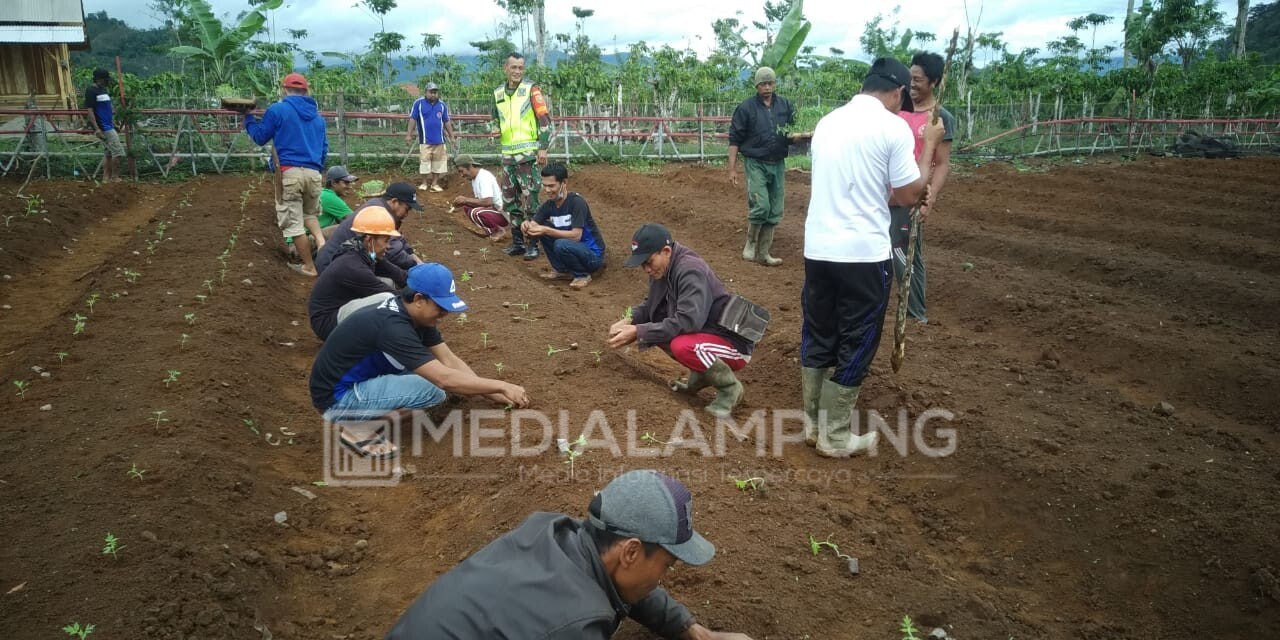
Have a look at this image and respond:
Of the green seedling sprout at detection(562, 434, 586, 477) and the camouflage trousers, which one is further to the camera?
the camouflage trousers

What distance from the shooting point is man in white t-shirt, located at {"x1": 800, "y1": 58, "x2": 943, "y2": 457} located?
3.86 m

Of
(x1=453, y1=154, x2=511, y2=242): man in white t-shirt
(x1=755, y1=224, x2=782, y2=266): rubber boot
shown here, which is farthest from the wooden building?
(x1=755, y1=224, x2=782, y2=266): rubber boot

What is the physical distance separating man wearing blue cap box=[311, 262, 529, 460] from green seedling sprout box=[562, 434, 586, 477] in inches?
17.1

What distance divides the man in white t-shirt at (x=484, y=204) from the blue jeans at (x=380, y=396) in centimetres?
551

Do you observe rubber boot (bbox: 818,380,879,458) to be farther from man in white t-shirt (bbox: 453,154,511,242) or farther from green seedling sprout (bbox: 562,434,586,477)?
man in white t-shirt (bbox: 453,154,511,242)

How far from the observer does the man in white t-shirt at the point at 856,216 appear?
12.7ft

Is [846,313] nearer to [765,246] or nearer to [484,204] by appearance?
[765,246]

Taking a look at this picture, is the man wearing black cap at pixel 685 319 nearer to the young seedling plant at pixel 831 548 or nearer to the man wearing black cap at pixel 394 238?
the young seedling plant at pixel 831 548

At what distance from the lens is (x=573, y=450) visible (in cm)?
400

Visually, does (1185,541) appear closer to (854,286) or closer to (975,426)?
(975,426)

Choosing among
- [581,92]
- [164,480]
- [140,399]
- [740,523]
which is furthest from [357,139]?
[740,523]

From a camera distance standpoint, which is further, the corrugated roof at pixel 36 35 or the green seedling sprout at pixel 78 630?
the corrugated roof at pixel 36 35

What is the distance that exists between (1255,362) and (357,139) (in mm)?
16140

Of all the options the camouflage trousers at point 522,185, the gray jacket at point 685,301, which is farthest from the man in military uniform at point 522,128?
the gray jacket at point 685,301
